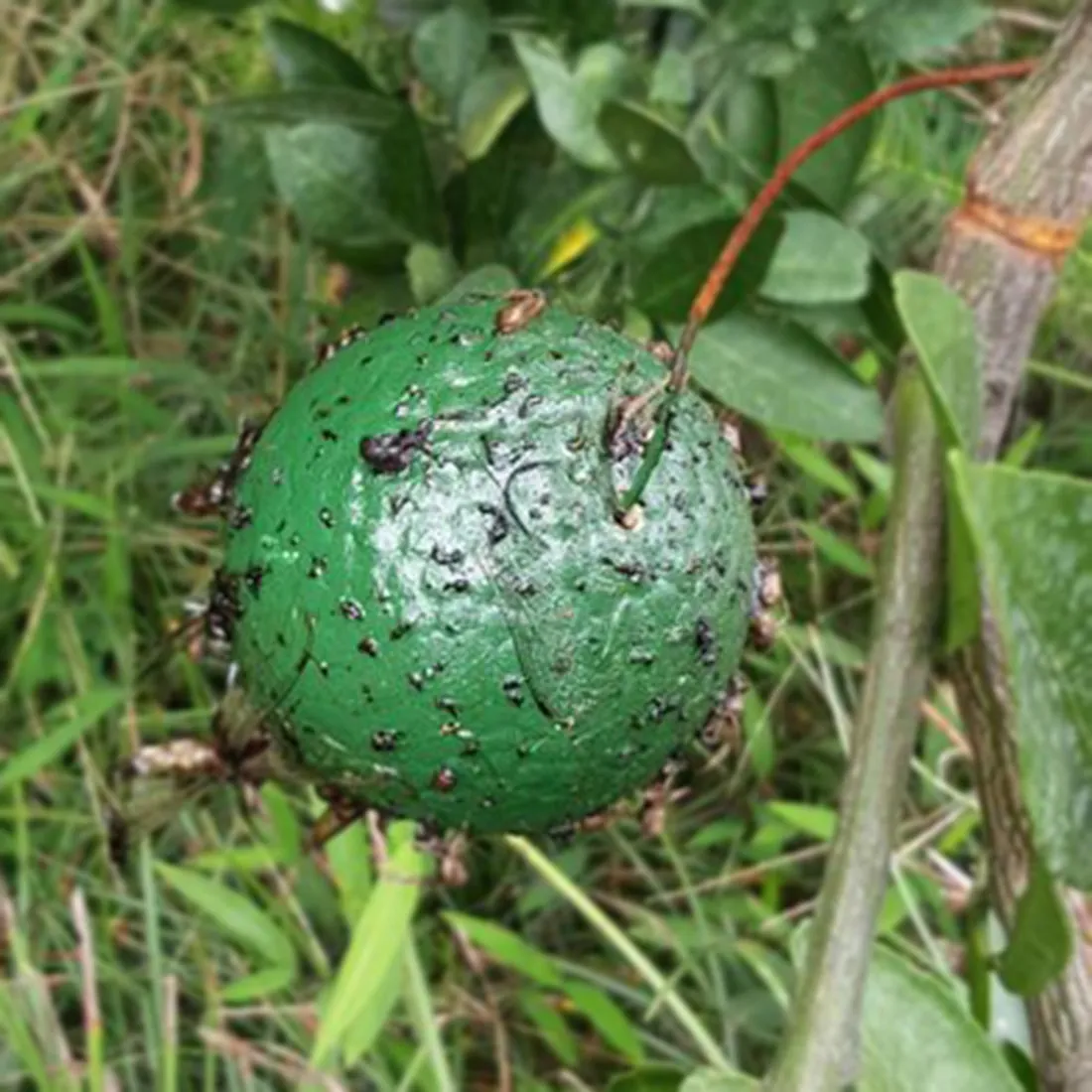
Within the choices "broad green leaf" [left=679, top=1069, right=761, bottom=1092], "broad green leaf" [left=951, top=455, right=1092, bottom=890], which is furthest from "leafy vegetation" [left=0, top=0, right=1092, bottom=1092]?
"broad green leaf" [left=951, top=455, right=1092, bottom=890]

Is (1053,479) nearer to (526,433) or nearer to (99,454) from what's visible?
(526,433)

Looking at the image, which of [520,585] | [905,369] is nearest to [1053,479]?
[520,585]

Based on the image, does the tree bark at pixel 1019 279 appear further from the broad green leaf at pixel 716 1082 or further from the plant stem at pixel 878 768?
the broad green leaf at pixel 716 1082

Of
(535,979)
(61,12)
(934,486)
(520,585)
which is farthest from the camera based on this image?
(61,12)

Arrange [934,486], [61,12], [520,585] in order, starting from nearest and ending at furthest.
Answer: [520,585] < [934,486] < [61,12]

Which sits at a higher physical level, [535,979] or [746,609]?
[746,609]

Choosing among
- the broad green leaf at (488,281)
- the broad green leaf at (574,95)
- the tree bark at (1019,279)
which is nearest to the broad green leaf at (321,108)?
the broad green leaf at (574,95)

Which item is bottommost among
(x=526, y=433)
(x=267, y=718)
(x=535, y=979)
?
(x=535, y=979)

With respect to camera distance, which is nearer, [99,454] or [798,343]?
[798,343]
